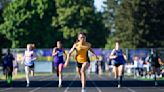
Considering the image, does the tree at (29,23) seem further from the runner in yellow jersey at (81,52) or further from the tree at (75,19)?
the runner in yellow jersey at (81,52)

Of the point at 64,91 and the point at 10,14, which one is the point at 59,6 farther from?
the point at 64,91

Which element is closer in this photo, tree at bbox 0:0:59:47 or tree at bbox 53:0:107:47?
tree at bbox 0:0:59:47

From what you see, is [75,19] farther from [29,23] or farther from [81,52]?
[81,52]

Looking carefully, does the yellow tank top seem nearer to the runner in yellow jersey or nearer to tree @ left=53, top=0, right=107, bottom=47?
the runner in yellow jersey

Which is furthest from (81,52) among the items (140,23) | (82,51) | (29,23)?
(29,23)

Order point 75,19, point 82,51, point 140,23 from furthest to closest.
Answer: point 75,19 < point 140,23 < point 82,51

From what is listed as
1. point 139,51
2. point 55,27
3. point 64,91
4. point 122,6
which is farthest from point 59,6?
point 64,91

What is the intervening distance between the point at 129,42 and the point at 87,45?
6744 cm

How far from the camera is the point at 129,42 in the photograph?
9025cm

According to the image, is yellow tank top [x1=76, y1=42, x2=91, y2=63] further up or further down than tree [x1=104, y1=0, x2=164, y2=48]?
further down

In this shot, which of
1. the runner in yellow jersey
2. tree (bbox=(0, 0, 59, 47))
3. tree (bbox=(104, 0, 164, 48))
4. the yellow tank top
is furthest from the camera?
tree (bbox=(0, 0, 59, 47))

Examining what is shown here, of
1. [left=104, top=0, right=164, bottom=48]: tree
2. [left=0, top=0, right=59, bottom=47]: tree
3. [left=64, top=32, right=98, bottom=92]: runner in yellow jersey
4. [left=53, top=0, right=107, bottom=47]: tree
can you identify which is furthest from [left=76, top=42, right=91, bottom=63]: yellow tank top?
[left=0, top=0, right=59, bottom=47]: tree

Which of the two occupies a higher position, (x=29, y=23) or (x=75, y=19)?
(x=75, y=19)

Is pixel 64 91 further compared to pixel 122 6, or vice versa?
pixel 122 6
